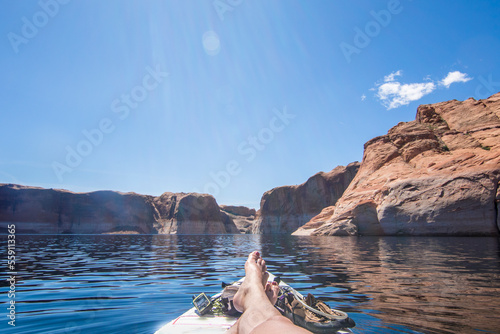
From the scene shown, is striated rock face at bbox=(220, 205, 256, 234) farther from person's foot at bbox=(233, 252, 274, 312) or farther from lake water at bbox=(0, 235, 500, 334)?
person's foot at bbox=(233, 252, 274, 312)

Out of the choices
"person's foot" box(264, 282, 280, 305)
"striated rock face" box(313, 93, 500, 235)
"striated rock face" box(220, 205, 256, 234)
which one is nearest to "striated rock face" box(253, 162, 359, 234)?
"striated rock face" box(220, 205, 256, 234)

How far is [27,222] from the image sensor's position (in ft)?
295

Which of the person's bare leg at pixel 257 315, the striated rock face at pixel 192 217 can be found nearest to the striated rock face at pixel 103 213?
the striated rock face at pixel 192 217

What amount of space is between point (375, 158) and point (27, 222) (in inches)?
4081

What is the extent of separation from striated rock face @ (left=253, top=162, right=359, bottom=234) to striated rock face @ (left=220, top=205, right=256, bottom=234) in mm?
30192

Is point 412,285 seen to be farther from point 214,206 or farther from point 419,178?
point 214,206

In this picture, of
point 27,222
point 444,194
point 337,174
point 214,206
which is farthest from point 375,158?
point 27,222

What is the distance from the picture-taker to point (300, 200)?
95125mm

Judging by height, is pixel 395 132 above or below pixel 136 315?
above

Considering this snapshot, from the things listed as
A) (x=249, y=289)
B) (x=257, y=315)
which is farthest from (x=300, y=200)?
(x=257, y=315)

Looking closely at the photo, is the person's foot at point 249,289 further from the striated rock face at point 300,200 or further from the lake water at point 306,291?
the striated rock face at point 300,200

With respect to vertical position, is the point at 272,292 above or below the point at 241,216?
below

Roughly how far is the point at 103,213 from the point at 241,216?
69.8 metres

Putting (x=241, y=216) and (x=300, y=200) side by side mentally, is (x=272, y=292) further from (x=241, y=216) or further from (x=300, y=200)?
(x=241, y=216)
